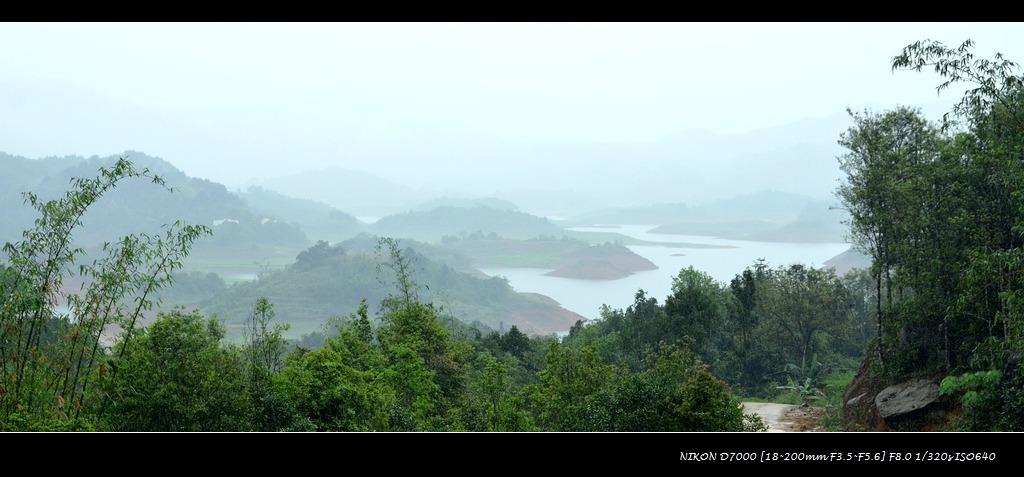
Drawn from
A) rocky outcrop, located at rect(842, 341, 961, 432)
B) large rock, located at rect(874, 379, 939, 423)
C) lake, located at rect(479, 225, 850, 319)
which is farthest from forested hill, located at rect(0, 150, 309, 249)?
large rock, located at rect(874, 379, 939, 423)

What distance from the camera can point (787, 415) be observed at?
10969 millimetres

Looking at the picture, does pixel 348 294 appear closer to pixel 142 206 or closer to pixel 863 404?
pixel 142 206

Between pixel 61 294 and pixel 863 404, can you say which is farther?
pixel 863 404

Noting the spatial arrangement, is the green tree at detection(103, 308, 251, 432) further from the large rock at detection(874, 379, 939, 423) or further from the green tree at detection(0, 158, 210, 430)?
the large rock at detection(874, 379, 939, 423)

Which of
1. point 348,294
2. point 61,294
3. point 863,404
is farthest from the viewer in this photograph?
point 348,294

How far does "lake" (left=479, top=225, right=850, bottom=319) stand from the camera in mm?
18625

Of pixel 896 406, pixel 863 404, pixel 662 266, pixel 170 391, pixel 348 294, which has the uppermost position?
pixel 662 266

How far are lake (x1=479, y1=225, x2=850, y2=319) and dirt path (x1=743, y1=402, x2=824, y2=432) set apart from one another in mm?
4444

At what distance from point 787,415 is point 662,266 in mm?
11778

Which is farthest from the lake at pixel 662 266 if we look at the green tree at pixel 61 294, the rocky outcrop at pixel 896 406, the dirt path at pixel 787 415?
the green tree at pixel 61 294

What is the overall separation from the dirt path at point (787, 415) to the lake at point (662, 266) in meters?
4.44

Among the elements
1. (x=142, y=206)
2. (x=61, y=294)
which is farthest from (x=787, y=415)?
(x=142, y=206)
